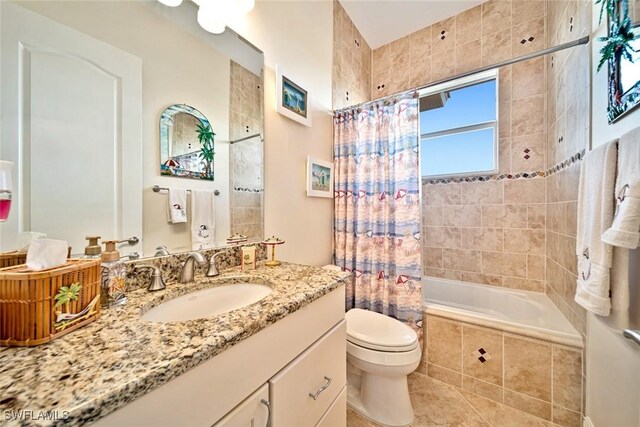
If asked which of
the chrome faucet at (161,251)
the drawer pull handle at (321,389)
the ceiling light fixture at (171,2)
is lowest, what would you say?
the drawer pull handle at (321,389)

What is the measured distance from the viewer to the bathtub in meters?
1.29

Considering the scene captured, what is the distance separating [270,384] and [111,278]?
1.82 feet

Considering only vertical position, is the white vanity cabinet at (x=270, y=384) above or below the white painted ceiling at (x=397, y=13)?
below

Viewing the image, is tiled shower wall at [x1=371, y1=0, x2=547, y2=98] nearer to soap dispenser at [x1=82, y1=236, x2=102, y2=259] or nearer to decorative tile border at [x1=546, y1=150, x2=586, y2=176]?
decorative tile border at [x1=546, y1=150, x2=586, y2=176]

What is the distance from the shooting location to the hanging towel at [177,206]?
94cm

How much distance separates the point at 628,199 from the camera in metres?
0.71

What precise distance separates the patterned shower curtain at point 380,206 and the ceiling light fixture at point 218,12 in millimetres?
957

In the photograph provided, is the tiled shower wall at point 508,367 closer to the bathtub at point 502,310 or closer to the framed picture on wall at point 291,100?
the bathtub at point 502,310

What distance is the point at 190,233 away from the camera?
3.32 feet

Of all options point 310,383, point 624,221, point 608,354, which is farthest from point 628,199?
point 310,383

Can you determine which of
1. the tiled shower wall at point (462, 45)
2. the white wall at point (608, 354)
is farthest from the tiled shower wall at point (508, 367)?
the tiled shower wall at point (462, 45)

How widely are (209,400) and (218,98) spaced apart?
1141mm

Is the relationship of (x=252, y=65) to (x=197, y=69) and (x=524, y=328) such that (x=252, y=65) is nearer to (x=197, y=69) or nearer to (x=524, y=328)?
(x=197, y=69)

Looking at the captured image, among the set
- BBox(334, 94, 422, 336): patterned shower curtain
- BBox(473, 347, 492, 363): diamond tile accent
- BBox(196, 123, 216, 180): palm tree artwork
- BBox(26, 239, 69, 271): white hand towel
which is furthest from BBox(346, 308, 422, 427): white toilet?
BBox(26, 239, 69, 271): white hand towel
